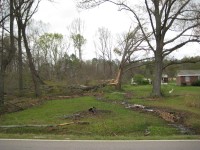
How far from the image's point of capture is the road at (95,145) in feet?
33.2

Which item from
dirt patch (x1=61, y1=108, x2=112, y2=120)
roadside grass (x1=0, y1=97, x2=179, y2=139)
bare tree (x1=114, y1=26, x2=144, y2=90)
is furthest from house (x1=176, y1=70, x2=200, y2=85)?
roadside grass (x1=0, y1=97, x2=179, y2=139)

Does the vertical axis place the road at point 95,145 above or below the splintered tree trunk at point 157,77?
below

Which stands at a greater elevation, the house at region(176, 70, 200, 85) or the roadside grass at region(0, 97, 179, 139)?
the house at region(176, 70, 200, 85)

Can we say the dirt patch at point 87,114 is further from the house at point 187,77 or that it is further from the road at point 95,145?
the house at point 187,77

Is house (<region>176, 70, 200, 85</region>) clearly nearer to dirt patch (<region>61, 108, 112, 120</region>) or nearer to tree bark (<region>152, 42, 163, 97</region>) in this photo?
tree bark (<region>152, 42, 163, 97</region>)

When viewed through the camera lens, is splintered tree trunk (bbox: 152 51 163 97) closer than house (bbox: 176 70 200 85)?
Yes

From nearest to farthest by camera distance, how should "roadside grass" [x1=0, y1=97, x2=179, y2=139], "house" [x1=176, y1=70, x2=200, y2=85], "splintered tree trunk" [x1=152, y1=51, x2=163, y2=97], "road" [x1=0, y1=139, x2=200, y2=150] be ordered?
"road" [x1=0, y1=139, x2=200, y2=150] → "roadside grass" [x1=0, y1=97, x2=179, y2=139] → "splintered tree trunk" [x1=152, y1=51, x2=163, y2=97] → "house" [x1=176, y1=70, x2=200, y2=85]

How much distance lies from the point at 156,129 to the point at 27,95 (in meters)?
22.8

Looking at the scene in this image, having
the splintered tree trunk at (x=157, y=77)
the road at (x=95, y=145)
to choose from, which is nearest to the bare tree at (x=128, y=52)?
the splintered tree trunk at (x=157, y=77)

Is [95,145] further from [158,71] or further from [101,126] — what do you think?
[158,71]

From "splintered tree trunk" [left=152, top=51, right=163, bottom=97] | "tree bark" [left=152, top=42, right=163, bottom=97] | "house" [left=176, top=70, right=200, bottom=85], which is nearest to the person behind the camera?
"tree bark" [left=152, top=42, right=163, bottom=97]

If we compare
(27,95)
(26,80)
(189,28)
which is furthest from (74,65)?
(189,28)

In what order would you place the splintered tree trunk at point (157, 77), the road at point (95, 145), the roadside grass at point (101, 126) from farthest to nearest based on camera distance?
the splintered tree trunk at point (157, 77)
the roadside grass at point (101, 126)
the road at point (95, 145)

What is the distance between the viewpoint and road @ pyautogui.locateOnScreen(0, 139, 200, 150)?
33.2 feet
